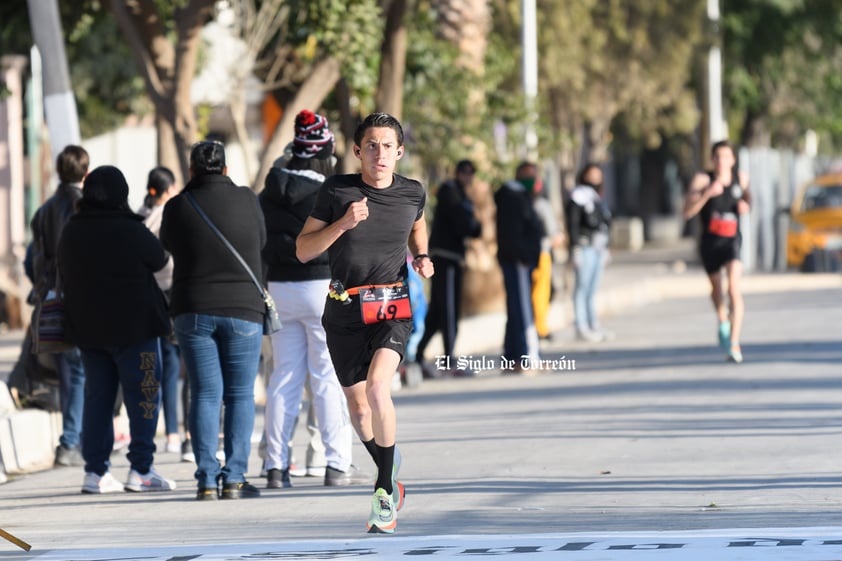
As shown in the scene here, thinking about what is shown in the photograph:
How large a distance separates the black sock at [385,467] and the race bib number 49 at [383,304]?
583 millimetres

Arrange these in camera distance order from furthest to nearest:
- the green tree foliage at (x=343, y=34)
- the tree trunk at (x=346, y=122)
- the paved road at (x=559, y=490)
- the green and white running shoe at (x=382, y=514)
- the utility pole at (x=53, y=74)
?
the tree trunk at (x=346, y=122), the green tree foliage at (x=343, y=34), the utility pole at (x=53, y=74), the green and white running shoe at (x=382, y=514), the paved road at (x=559, y=490)

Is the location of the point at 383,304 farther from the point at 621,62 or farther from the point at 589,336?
the point at 621,62

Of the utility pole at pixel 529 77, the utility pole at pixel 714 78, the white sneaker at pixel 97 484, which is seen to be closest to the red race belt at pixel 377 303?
the white sneaker at pixel 97 484

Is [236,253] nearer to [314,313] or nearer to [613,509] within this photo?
[314,313]

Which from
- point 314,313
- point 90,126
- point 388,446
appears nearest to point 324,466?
point 314,313

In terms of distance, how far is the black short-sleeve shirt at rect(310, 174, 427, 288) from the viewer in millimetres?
8570

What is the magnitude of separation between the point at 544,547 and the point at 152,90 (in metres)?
9.20

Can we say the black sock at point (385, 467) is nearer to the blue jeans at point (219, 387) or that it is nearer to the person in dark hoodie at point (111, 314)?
the blue jeans at point (219, 387)

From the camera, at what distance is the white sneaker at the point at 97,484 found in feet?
33.8

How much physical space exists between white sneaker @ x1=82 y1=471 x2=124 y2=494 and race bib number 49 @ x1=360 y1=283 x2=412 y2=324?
8.04 ft

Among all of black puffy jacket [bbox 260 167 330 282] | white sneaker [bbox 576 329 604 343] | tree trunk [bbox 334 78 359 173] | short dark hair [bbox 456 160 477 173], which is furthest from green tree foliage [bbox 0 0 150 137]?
black puffy jacket [bbox 260 167 330 282]

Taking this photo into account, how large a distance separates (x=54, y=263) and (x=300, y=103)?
5.48 metres

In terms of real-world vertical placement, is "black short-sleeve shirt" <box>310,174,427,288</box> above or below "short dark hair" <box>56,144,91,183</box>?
below

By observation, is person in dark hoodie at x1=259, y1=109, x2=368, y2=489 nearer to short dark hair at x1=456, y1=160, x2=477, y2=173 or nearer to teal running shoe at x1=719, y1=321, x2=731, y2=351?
short dark hair at x1=456, y1=160, x2=477, y2=173
